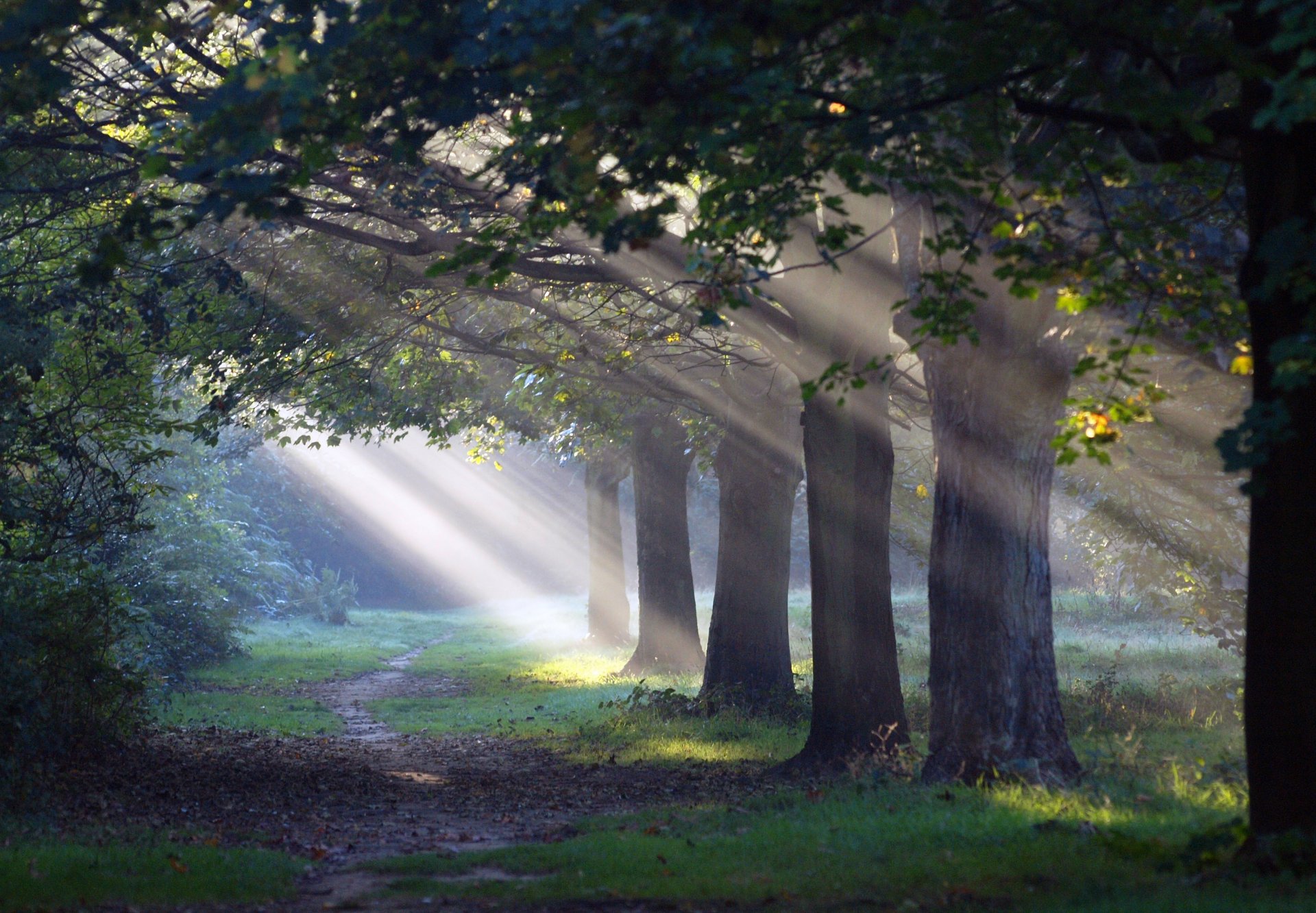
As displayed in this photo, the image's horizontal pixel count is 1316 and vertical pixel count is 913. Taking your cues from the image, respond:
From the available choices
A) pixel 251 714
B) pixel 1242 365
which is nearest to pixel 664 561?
pixel 251 714

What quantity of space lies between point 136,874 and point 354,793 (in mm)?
4759

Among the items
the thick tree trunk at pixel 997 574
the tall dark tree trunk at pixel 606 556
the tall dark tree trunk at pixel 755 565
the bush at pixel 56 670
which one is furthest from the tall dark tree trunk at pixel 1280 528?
the tall dark tree trunk at pixel 606 556

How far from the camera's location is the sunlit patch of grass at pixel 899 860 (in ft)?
20.1

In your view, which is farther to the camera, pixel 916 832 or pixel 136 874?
pixel 916 832

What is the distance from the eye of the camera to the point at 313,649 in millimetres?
36750

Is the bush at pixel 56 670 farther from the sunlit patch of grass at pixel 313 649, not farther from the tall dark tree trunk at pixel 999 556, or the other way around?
the sunlit patch of grass at pixel 313 649

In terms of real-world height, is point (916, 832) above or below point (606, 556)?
below

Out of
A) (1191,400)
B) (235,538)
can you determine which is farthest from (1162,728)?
(235,538)

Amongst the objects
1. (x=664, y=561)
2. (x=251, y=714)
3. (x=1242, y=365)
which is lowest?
(x=251, y=714)

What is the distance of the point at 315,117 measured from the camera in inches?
251

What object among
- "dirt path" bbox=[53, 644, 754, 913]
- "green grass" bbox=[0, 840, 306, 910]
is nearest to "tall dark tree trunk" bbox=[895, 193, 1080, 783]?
"dirt path" bbox=[53, 644, 754, 913]

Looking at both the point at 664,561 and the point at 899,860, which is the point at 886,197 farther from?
the point at 664,561

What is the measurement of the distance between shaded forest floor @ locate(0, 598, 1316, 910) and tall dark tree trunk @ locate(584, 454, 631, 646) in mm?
12444

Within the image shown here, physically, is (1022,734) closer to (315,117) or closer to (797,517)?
(315,117)
